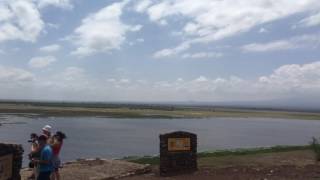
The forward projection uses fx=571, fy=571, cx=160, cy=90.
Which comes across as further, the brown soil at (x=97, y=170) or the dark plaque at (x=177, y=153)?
the dark plaque at (x=177, y=153)

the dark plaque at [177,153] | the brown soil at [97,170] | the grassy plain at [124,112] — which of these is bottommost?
the brown soil at [97,170]

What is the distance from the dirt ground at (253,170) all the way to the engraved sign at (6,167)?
6.71 metres

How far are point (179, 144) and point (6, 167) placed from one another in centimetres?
818

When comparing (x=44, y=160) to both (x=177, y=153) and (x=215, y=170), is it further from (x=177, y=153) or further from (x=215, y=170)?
(x=215, y=170)

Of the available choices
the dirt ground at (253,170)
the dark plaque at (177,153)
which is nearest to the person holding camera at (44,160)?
the dirt ground at (253,170)

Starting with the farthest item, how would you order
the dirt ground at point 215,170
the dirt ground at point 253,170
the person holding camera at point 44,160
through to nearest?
the dirt ground at point 215,170 < the dirt ground at point 253,170 < the person holding camera at point 44,160

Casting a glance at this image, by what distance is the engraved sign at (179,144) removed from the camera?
→ 18328 millimetres

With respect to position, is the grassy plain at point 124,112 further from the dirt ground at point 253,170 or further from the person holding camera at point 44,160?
the person holding camera at point 44,160

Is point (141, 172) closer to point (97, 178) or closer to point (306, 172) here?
point (97, 178)

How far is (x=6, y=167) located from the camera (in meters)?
11.2

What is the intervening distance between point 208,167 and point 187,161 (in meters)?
1.41

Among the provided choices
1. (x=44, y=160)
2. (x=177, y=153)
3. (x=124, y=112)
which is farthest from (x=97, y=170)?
(x=124, y=112)

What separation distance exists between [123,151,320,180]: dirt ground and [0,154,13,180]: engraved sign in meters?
6.71

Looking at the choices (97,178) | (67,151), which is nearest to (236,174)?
(97,178)
